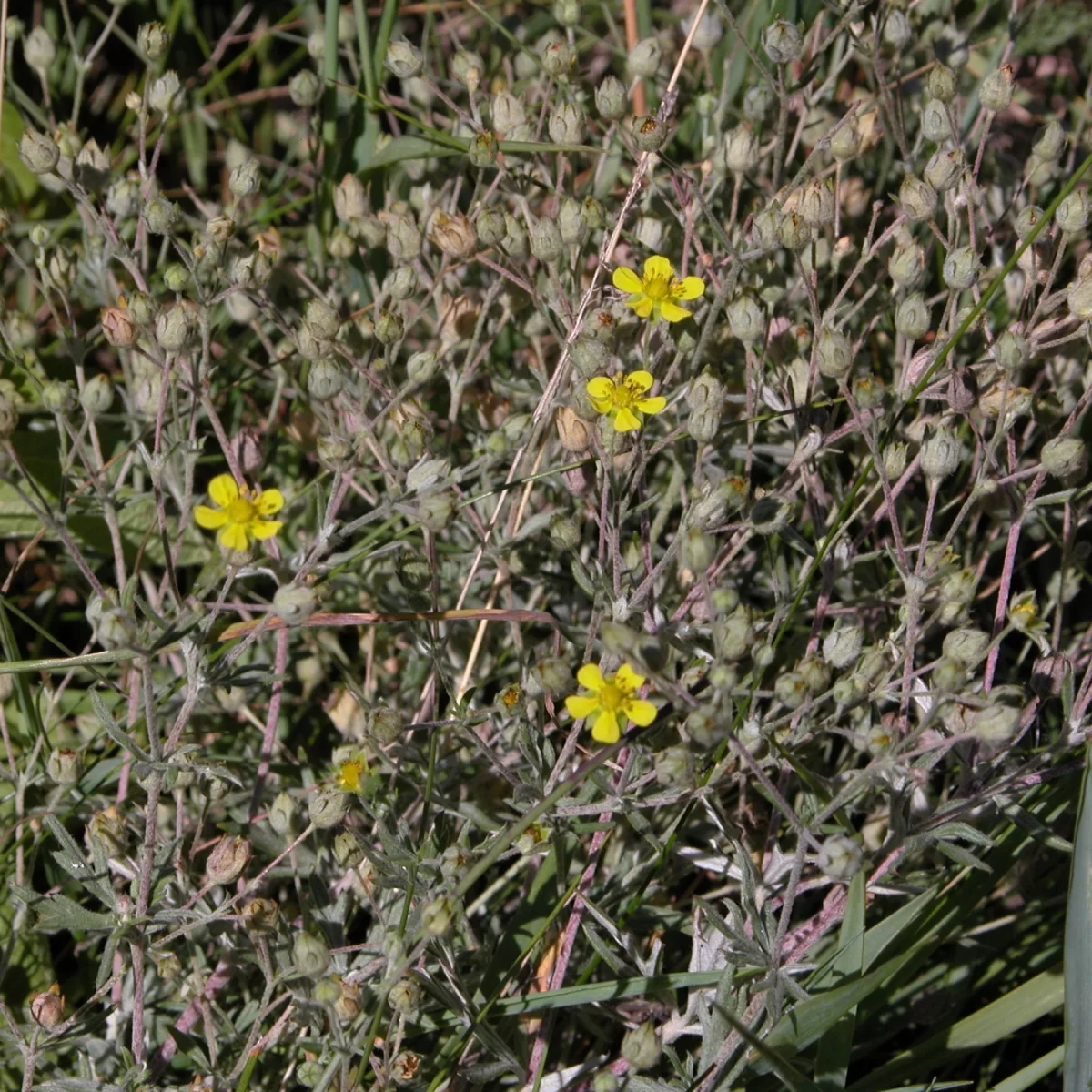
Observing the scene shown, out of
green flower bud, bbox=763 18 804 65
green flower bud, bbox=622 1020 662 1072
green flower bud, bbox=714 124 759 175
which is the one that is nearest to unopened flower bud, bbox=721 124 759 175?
green flower bud, bbox=714 124 759 175

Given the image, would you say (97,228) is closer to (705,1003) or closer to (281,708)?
(281,708)

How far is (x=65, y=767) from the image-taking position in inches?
78.4

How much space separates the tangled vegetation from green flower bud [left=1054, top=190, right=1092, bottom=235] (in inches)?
3.6

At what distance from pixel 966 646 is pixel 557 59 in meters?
1.36

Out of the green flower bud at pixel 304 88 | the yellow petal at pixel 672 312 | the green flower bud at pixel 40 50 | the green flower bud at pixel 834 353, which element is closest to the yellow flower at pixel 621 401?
the yellow petal at pixel 672 312

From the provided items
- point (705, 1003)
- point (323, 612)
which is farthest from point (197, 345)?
point (705, 1003)

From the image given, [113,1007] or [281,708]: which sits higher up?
[281,708]

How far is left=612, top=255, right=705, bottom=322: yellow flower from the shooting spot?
200 centimetres

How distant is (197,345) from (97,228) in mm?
590

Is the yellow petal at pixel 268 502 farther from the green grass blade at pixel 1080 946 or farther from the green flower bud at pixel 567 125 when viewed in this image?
the green grass blade at pixel 1080 946

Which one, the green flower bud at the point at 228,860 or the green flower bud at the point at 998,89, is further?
the green flower bud at the point at 998,89

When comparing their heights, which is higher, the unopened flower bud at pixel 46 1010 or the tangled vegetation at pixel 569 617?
the tangled vegetation at pixel 569 617

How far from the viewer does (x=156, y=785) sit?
1.84 m

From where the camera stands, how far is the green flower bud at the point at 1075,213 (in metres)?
2.04
